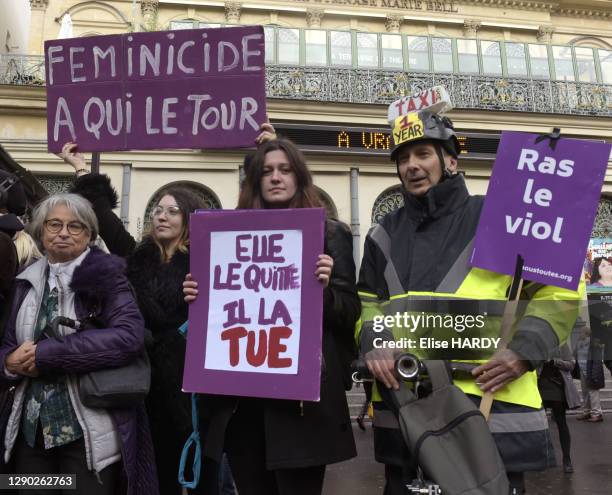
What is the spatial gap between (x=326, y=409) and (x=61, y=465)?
119 centimetres

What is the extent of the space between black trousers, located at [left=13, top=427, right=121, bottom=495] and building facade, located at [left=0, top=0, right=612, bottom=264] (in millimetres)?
13568

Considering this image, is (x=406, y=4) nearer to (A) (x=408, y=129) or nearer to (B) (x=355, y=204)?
(B) (x=355, y=204)

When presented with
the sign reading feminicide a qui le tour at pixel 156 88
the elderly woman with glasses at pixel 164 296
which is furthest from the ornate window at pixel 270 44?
the elderly woman with glasses at pixel 164 296

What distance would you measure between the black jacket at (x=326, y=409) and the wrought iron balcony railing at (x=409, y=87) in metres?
14.7

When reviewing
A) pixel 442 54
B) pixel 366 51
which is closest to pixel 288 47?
pixel 366 51

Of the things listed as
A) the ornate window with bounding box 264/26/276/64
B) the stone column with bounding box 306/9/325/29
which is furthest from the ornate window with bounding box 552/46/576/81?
the ornate window with bounding box 264/26/276/64

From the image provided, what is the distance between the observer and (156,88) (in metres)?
3.68

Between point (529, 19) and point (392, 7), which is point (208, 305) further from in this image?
point (529, 19)

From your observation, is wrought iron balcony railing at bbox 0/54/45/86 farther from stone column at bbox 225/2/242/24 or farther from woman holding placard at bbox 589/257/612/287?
woman holding placard at bbox 589/257/612/287

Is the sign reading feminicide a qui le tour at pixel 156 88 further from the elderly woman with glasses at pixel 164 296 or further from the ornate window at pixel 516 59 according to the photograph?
the ornate window at pixel 516 59

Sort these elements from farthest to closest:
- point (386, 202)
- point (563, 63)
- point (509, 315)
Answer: point (563, 63)
point (386, 202)
point (509, 315)

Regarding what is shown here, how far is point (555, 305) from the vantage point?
199cm

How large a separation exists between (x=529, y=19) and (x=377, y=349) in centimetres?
2255

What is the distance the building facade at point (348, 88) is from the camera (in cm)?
1589
